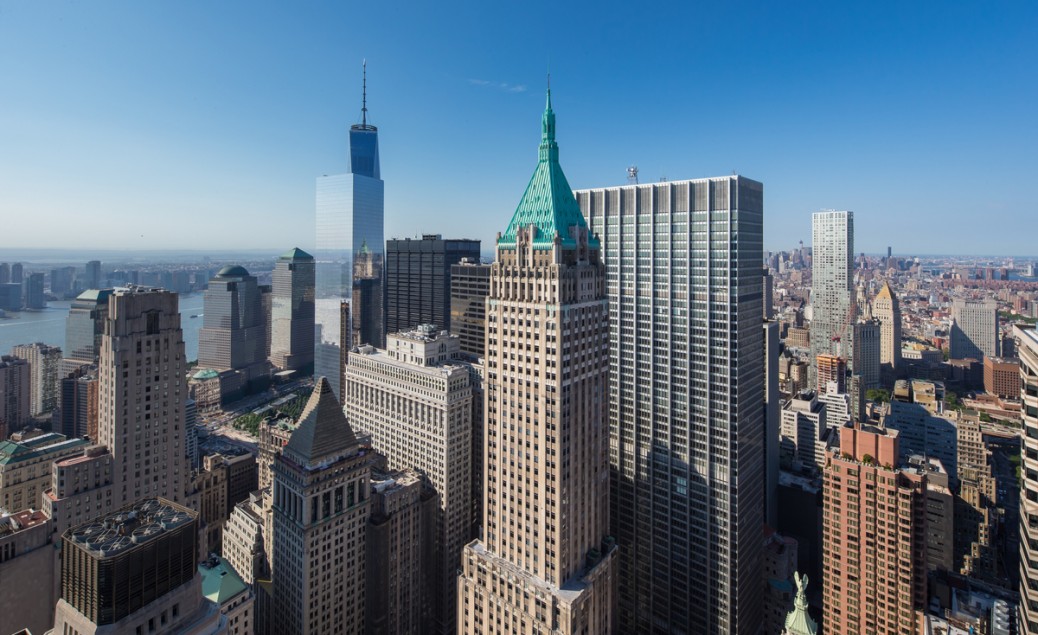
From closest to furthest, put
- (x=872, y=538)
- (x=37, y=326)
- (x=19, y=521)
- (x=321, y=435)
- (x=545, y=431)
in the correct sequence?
(x=545, y=431), (x=19, y=521), (x=872, y=538), (x=321, y=435), (x=37, y=326)

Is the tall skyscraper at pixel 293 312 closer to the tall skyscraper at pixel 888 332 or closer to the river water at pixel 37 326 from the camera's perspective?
the river water at pixel 37 326

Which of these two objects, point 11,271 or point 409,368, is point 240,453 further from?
point 11,271

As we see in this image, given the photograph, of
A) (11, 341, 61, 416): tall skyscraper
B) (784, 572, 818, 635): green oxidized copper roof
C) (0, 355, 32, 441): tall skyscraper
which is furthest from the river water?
(784, 572, 818, 635): green oxidized copper roof

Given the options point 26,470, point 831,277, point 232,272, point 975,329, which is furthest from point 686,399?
point 232,272

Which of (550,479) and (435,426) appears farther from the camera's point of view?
(435,426)

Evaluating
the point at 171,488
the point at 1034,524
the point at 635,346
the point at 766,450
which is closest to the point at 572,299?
the point at 635,346

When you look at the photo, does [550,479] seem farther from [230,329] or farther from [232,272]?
Answer: [232,272]
